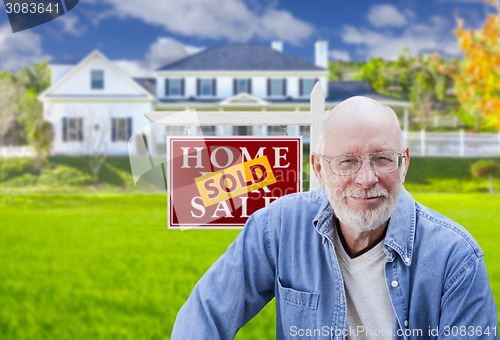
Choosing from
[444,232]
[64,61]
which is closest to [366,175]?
[444,232]

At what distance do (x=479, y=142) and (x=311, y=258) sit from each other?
19032mm

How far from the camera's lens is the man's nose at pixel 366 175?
1872mm

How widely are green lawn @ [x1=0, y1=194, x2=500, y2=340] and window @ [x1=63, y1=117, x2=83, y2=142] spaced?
6.54 metres

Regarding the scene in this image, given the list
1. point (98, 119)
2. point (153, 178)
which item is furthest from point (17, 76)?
point (153, 178)

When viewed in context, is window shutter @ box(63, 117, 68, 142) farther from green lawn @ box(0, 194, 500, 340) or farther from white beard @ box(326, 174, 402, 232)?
white beard @ box(326, 174, 402, 232)

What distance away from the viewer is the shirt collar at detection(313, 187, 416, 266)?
6.51 feet

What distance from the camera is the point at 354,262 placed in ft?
6.79

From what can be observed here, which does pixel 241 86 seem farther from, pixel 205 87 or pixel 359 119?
pixel 359 119

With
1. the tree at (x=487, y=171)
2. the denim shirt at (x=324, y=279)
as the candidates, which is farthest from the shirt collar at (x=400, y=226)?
the tree at (x=487, y=171)

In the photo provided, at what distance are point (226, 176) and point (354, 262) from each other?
31.2 inches

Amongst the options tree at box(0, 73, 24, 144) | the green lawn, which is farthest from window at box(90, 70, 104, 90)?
the green lawn

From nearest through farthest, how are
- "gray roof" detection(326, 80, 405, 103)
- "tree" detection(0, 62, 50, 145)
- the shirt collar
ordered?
1. the shirt collar
2. "tree" detection(0, 62, 50, 145)
3. "gray roof" detection(326, 80, 405, 103)

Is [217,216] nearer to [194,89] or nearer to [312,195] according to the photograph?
[312,195]

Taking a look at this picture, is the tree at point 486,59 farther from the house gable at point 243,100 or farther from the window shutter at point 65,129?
the window shutter at point 65,129
